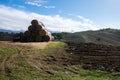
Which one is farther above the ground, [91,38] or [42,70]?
[91,38]

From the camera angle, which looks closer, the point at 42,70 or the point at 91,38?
the point at 42,70

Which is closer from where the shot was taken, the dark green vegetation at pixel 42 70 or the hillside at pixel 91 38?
the dark green vegetation at pixel 42 70

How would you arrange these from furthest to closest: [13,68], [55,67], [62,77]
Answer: [55,67] → [13,68] → [62,77]

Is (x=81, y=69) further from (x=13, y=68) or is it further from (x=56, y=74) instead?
(x=13, y=68)

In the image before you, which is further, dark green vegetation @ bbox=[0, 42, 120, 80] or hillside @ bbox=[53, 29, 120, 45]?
hillside @ bbox=[53, 29, 120, 45]

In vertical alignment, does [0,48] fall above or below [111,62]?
above

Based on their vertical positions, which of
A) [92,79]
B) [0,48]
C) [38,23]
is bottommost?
[92,79]

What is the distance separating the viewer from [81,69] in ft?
79.7

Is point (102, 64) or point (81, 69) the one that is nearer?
point (81, 69)

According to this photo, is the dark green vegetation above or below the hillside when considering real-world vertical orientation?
below

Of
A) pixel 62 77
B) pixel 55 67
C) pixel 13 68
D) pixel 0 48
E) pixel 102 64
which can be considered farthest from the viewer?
pixel 0 48

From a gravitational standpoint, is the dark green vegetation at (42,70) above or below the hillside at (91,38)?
below

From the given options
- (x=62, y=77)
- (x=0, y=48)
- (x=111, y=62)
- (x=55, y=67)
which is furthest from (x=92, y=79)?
(x=0, y=48)

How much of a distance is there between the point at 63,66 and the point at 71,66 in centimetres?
95
